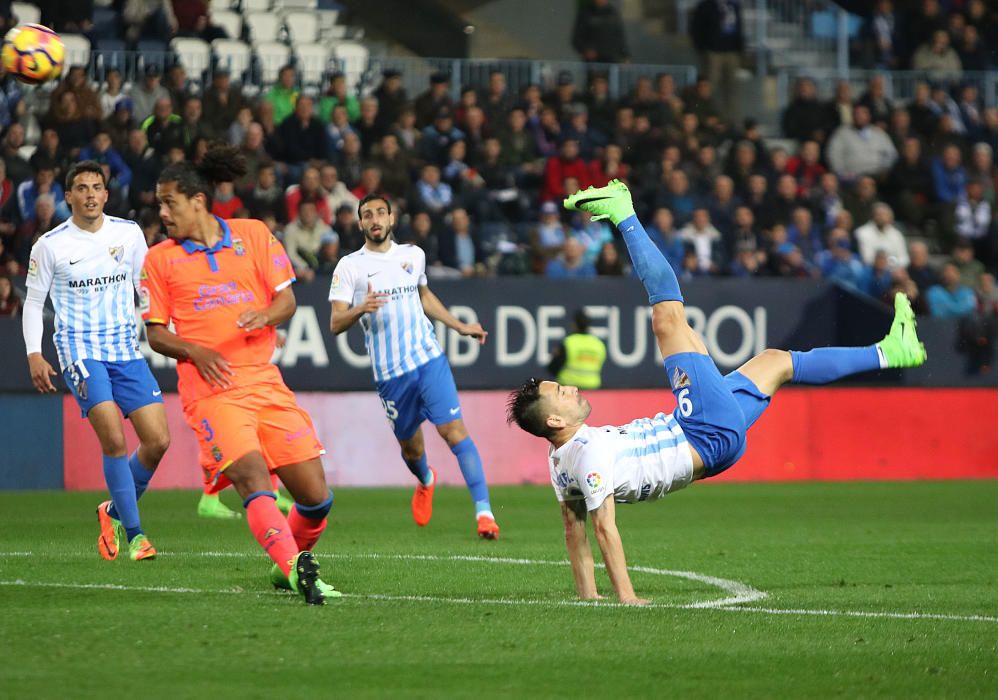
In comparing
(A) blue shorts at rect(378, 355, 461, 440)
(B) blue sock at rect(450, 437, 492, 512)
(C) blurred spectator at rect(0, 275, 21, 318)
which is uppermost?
(C) blurred spectator at rect(0, 275, 21, 318)

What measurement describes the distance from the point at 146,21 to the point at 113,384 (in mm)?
11422

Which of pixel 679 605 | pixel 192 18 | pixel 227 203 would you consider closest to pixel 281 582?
pixel 679 605

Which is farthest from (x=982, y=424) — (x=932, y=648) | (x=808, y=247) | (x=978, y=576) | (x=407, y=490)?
(x=932, y=648)

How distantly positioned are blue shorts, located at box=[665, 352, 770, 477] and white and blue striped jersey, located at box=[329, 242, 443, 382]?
429cm

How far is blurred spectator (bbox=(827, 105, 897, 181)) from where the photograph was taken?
22.2 metres

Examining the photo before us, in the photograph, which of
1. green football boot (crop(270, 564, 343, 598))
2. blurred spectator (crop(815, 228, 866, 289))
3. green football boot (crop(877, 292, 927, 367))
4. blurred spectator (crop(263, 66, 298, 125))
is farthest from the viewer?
blurred spectator (crop(815, 228, 866, 289))

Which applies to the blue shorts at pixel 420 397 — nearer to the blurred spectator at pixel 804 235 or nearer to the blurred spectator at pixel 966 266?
the blurred spectator at pixel 804 235

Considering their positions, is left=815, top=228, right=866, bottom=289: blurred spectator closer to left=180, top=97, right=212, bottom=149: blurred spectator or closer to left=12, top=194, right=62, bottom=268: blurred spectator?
left=180, top=97, right=212, bottom=149: blurred spectator

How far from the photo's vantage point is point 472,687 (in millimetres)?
5613

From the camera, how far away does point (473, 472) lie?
39.5 feet

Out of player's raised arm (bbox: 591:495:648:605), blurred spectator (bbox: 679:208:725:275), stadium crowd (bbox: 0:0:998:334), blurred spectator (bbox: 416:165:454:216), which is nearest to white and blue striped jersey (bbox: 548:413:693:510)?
player's raised arm (bbox: 591:495:648:605)

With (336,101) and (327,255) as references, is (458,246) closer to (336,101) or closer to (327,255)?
(327,255)

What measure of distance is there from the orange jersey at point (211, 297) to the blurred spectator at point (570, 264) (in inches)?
418

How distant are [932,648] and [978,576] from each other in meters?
2.90
